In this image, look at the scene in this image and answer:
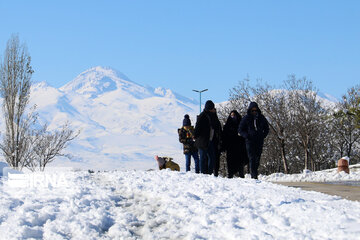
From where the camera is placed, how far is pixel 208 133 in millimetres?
12477

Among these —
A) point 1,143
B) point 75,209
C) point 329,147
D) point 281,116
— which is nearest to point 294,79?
point 281,116

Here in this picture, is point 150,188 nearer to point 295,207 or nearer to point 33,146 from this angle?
point 295,207

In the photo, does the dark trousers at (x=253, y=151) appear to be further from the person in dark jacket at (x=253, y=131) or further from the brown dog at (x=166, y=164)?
the brown dog at (x=166, y=164)

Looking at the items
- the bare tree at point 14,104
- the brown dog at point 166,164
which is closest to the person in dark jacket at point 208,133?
the brown dog at point 166,164

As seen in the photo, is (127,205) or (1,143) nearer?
(127,205)

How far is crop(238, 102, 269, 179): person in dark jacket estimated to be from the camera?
11680 millimetres

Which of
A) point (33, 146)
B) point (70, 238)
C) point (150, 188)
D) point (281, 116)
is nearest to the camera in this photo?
point (70, 238)

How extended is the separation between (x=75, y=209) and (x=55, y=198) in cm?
104

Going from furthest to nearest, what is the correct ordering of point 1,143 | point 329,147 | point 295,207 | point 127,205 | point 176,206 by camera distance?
point 329,147 < point 1,143 < point 127,205 < point 176,206 < point 295,207

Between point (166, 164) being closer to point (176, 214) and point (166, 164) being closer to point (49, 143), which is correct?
point (176, 214)

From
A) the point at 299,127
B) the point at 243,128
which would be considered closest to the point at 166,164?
the point at 243,128

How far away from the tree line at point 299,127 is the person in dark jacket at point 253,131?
23.1 meters

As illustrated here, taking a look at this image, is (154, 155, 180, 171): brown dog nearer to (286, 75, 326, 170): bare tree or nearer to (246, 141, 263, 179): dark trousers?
(246, 141, 263, 179): dark trousers

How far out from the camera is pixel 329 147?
156ft
